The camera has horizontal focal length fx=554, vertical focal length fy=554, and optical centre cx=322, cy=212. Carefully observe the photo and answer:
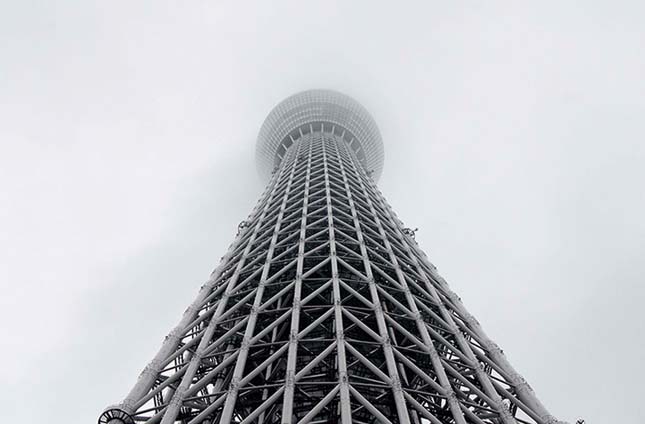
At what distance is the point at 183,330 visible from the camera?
2800 cm

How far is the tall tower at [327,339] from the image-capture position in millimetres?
19578

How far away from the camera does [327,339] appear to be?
22047mm

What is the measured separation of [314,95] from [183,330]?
6375cm

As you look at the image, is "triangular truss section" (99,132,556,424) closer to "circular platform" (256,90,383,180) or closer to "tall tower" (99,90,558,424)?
"tall tower" (99,90,558,424)

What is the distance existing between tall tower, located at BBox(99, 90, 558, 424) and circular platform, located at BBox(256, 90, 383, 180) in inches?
1349

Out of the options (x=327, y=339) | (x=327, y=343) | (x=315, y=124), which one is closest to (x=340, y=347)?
(x=327, y=339)

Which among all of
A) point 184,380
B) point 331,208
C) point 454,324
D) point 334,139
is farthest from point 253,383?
point 334,139

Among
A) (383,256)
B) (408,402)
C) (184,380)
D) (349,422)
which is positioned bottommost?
(349,422)

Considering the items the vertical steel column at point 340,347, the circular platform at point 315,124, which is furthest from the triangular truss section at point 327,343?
the circular platform at point 315,124

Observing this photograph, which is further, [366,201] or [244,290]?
[366,201]

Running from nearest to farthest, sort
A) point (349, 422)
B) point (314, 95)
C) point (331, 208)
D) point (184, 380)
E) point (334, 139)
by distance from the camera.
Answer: point (349, 422), point (184, 380), point (331, 208), point (334, 139), point (314, 95)

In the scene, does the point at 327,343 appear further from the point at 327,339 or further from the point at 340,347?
the point at 340,347

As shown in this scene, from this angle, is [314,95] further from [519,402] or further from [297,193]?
[519,402]

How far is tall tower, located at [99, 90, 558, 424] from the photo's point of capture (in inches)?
771
